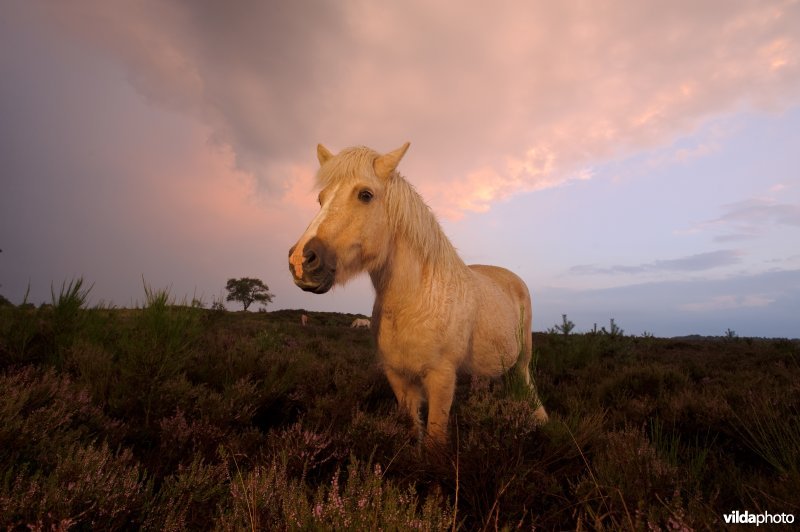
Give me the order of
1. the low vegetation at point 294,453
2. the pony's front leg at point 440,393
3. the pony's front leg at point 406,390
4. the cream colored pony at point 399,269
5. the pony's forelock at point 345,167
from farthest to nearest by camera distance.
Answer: the pony's front leg at point 406,390
the pony's forelock at point 345,167
the pony's front leg at point 440,393
the cream colored pony at point 399,269
the low vegetation at point 294,453

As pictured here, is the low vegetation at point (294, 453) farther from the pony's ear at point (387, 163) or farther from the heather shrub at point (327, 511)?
the pony's ear at point (387, 163)

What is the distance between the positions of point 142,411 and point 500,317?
3.51 m

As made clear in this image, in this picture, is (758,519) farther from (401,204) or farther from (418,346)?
(401,204)

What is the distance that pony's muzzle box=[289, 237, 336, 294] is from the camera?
2.66 meters

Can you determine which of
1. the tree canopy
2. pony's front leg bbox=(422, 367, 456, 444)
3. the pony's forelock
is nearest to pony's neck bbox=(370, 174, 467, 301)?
the pony's forelock

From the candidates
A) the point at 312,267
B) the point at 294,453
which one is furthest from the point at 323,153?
the point at 294,453

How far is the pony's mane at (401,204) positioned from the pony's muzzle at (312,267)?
0.78 m

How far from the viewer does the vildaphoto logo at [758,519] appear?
1.71m

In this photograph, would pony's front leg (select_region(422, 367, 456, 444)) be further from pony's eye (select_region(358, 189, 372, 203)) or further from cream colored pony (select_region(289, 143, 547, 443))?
pony's eye (select_region(358, 189, 372, 203))

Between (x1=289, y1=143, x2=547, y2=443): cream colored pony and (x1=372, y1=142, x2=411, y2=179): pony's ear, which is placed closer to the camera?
(x1=289, y1=143, x2=547, y2=443): cream colored pony

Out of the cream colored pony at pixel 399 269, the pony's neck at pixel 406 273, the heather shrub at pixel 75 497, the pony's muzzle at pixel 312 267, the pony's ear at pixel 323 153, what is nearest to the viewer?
the heather shrub at pixel 75 497

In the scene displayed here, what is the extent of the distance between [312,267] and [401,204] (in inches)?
43.9

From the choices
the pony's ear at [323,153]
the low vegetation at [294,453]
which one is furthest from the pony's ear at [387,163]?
the low vegetation at [294,453]

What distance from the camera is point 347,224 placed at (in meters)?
3.03
